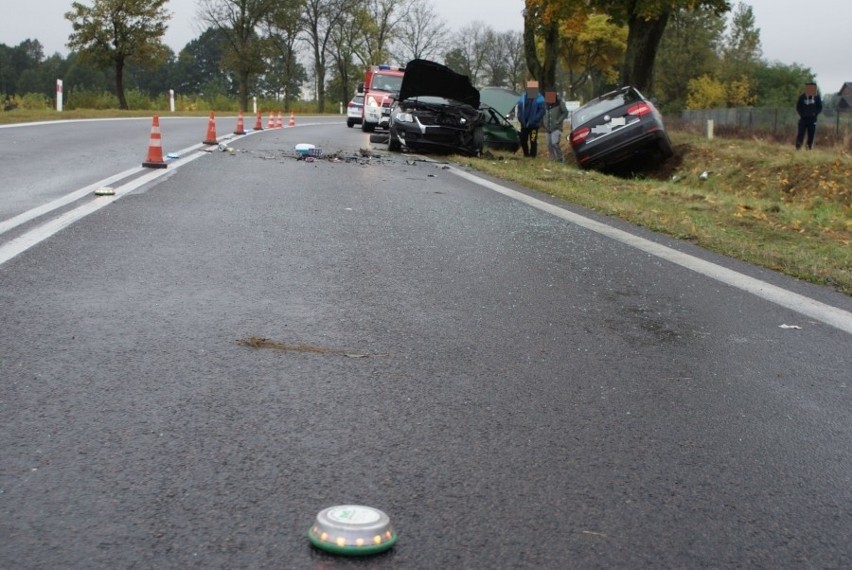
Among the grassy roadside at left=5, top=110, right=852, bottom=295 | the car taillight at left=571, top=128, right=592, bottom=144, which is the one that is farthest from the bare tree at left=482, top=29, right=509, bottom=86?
the car taillight at left=571, top=128, right=592, bottom=144

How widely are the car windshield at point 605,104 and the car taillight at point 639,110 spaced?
1.09ft

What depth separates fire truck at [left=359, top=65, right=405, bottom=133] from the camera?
3084cm

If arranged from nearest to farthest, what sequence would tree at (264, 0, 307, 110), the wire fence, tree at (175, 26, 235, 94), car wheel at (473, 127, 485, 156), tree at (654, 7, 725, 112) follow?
car wheel at (473, 127, 485, 156) < the wire fence < tree at (264, 0, 307, 110) < tree at (654, 7, 725, 112) < tree at (175, 26, 235, 94)

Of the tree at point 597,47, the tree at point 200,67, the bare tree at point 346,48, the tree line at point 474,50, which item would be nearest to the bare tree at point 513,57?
the tree line at point 474,50

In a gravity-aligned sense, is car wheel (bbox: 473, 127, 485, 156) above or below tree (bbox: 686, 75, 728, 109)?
below

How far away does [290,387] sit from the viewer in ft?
13.1

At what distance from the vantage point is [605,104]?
61.6ft

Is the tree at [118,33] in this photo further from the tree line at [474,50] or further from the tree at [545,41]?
the tree at [545,41]

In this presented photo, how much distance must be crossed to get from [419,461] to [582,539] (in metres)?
0.70

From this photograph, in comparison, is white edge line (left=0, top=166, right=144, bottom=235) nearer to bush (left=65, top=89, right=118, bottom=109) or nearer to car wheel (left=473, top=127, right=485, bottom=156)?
car wheel (left=473, top=127, right=485, bottom=156)

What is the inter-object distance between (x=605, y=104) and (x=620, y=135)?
4.34 feet

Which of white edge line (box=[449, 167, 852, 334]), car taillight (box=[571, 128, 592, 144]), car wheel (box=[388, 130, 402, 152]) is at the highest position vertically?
car taillight (box=[571, 128, 592, 144])

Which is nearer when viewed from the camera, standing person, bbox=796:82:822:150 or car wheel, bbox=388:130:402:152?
car wheel, bbox=388:130:402:152

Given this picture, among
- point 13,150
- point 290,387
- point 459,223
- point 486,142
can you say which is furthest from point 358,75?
point 290,387
